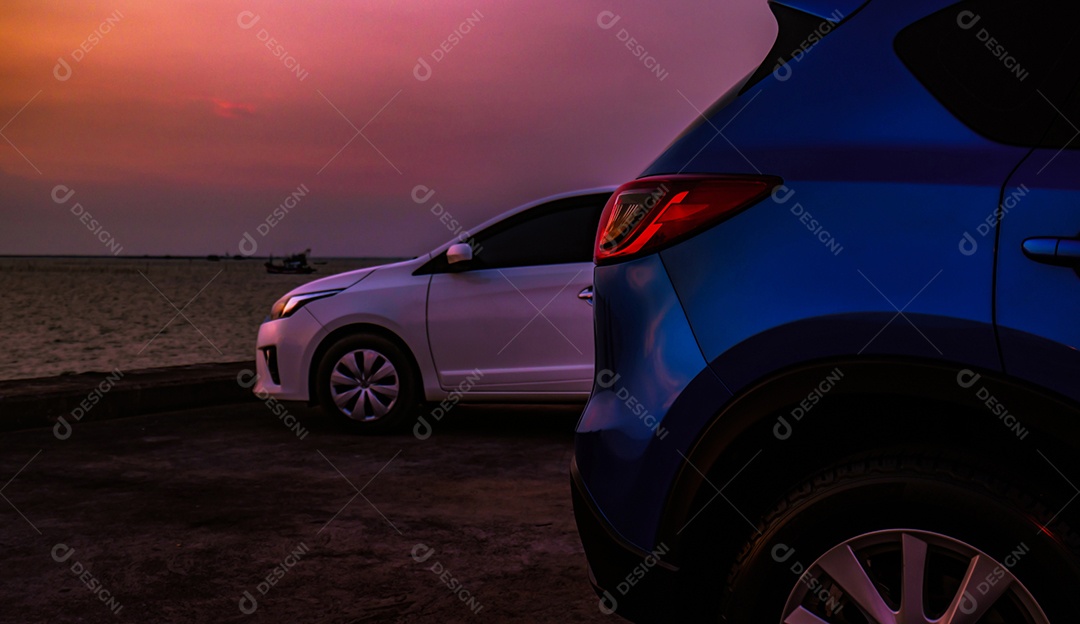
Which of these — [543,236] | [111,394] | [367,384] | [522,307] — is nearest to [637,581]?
[522,307]

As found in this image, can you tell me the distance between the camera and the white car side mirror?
735cm

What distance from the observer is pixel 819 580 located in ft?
7.42

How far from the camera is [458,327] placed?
7.47 meters

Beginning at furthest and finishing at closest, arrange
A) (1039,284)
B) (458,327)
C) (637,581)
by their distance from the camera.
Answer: (458,327), (637,581), (1039,284)

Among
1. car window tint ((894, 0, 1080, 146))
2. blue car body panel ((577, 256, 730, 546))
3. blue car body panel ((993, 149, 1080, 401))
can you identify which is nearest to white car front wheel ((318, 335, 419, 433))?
blue car body panel ((577, 256, 730, 546))

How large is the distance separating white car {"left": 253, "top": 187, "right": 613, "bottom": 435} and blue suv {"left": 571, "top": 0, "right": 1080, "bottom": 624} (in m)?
4.69

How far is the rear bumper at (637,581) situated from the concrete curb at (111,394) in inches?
269

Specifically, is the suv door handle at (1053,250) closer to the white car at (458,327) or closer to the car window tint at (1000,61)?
the car window tint at (1000,61)

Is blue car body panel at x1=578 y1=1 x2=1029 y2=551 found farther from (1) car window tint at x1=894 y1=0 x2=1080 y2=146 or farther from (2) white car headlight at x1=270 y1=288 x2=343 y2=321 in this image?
(2) white car headlight at x1=270 y1=288 x2=343 y2=321

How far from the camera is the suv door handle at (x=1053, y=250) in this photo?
6.63 feet

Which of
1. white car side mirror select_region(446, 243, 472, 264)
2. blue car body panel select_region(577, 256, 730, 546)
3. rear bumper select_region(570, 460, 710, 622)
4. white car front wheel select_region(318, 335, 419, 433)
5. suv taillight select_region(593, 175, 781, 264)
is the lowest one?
white car front wheel select_region(318, 335, 419, 433)

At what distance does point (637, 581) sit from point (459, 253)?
5.07m

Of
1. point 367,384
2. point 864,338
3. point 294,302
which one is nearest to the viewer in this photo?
point 864,338

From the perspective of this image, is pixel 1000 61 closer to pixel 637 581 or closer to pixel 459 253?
pixel 637 581
